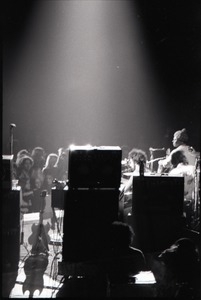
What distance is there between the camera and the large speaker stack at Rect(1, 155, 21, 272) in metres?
4.14

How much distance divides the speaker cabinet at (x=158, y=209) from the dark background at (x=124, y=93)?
319 centimetres

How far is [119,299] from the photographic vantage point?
3211 millimetres

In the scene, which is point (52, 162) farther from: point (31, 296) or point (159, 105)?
point (159, 105)

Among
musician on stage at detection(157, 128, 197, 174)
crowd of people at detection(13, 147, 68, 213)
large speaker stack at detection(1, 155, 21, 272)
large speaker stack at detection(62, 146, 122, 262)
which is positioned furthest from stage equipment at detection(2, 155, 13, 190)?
musician on stage at detection(157, 128, 197, 174)

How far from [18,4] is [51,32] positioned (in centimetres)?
158

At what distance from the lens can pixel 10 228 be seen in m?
4.19

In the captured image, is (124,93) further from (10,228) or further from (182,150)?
(10,228)

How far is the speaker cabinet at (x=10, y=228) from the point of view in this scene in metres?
4.15

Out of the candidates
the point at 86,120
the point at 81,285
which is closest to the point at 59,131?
the point at 86,120

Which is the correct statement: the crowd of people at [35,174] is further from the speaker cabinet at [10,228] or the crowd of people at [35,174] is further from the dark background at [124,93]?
the dark background at [124,93]

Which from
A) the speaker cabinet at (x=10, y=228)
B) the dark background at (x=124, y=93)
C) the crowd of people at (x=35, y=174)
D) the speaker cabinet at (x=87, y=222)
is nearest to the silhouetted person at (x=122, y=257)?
the speaker cabinet at (x=87, y=222)

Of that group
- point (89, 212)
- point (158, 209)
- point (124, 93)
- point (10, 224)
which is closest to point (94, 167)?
point (89, 212)

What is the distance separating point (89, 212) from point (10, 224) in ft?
2.83

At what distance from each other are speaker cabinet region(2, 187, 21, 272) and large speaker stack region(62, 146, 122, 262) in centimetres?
58
